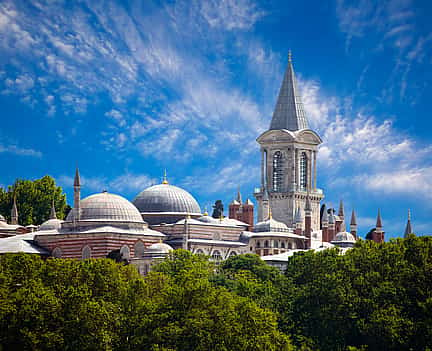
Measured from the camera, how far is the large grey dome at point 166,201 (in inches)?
4230

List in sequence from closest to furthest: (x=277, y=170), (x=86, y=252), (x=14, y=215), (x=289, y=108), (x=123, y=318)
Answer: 1. (x=123, y=318)
2. (x=86, y=252)
3. (x=14, y=215)
4. (x=289, y=108)
5. (x=277, y=170)

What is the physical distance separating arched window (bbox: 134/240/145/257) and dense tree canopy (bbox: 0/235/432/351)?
55.6 feet

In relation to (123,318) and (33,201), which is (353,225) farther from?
(123,318)

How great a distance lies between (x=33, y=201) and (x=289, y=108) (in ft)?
94.8

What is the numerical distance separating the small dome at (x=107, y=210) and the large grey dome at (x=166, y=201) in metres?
8.32

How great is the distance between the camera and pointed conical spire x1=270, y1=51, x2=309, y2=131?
12662 cm

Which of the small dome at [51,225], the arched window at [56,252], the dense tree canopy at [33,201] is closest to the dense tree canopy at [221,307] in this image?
the arched window at [56,252]

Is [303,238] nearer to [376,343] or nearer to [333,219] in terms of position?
[333,219]

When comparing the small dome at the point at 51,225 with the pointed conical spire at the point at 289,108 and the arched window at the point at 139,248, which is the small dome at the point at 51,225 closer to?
the arched window at the point at 139,248

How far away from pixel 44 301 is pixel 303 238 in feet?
163

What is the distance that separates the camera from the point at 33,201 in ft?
410

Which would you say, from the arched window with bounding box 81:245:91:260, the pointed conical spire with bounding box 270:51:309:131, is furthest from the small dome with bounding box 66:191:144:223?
the pointed conical spire with bounding box 270:51:309:131

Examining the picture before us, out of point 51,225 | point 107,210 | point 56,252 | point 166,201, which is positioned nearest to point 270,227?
point 166,201

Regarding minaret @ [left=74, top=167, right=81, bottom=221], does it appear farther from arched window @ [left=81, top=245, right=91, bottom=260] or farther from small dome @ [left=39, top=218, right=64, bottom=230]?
small dome @ [left=39, top=218, right=64, bottom=230]
